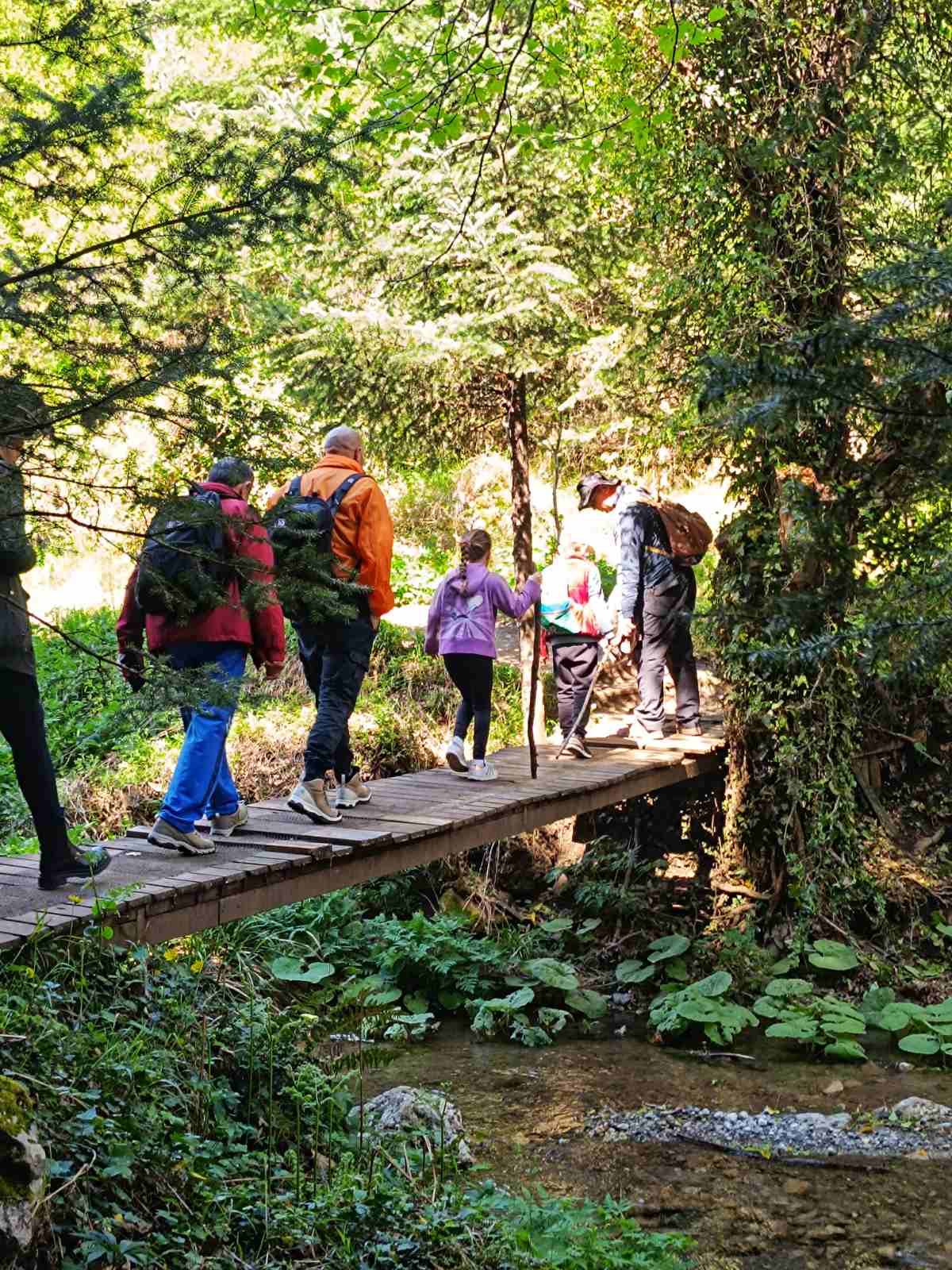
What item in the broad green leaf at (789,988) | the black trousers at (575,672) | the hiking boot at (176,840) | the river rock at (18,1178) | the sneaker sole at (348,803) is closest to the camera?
the river rock at (18,1178)

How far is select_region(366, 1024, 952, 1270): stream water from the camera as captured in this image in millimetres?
4980

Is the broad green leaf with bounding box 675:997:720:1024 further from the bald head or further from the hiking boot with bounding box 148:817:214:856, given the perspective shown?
the bald head

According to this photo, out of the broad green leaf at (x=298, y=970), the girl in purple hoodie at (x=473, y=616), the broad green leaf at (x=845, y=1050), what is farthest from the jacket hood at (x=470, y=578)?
the broad green leaf at (x=845, y=1050)

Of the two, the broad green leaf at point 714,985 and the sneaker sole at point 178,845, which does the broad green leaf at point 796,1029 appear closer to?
the broad green leaf at point 714,985

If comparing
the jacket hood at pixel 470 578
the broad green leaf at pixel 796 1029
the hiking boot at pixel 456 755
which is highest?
the jacket hood at pixel 470 578

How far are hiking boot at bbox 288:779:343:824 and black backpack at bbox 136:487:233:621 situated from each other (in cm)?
167

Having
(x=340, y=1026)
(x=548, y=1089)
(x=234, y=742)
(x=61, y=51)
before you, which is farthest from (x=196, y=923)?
(x=234, y=742)

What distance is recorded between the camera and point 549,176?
32.3 feet

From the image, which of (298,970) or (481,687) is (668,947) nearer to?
(481,687)

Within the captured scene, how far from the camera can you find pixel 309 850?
19.0ft

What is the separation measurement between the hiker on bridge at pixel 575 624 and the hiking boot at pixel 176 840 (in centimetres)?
365

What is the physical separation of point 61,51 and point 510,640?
1074cm

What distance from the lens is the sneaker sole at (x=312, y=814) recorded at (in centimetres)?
643

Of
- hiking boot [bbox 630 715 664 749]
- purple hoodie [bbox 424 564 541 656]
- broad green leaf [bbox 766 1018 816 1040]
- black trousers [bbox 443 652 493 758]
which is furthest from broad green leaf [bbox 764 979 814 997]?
purple hoodie [bbox 424 564 541 656]
